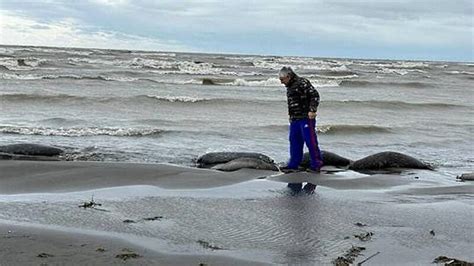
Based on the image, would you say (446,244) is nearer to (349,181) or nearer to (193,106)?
(349,181)

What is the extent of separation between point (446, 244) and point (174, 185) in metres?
4.15

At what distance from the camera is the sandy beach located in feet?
17.9

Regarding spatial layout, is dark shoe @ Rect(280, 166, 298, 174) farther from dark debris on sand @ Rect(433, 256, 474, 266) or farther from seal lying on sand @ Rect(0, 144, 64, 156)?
dark debris on sand @ Rect(433, 256, 474, 266)

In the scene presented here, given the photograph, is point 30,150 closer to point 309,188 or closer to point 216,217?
point 309,188

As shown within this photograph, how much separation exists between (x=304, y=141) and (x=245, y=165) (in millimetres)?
1087

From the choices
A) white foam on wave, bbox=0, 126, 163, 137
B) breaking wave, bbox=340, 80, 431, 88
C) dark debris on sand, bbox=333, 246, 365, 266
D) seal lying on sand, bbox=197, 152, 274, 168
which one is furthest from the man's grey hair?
breaking wave, bbox=340, 80, 431, 88

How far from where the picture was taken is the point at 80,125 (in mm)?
16281

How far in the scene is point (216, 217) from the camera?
7027mm

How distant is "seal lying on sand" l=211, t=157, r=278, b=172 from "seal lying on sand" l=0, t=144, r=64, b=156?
10.0ft

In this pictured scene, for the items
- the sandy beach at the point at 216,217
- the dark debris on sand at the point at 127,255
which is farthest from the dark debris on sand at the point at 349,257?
the dark debris on sand at the point at 127,255

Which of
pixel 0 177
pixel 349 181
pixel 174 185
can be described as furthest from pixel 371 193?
pixel 0 177

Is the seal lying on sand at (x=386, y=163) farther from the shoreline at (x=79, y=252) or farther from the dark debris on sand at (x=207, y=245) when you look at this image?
the shoreline at (x=79, y=252)

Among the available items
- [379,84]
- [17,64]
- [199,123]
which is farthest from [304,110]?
[17,64]

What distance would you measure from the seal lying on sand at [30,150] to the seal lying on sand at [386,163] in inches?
215
